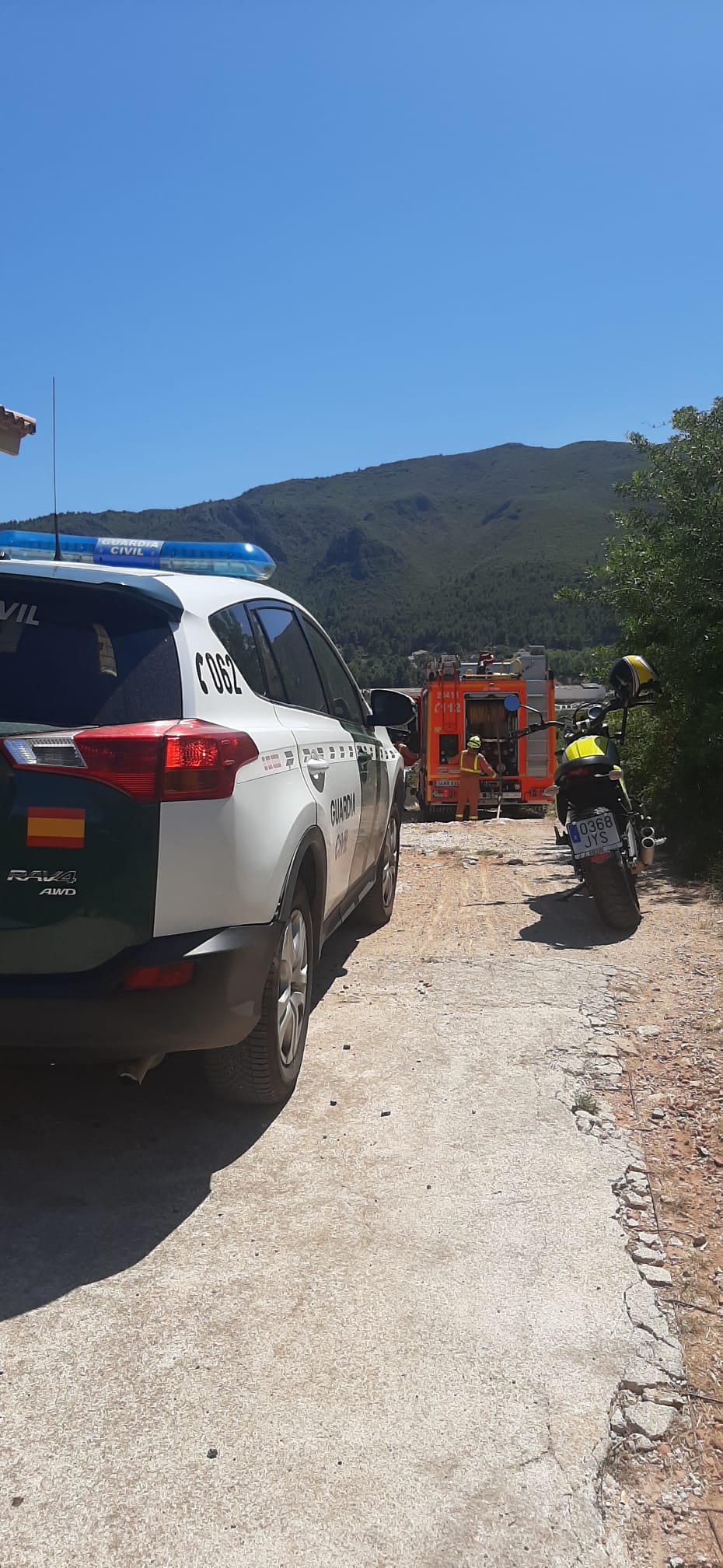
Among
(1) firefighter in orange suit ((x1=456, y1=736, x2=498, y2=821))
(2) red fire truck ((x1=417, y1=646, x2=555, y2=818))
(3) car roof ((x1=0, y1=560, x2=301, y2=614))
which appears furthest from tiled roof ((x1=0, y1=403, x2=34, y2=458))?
(2) red fire truck ((x1=417, y1=646, x2=555, y2=818))

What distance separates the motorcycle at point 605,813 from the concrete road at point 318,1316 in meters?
2.43

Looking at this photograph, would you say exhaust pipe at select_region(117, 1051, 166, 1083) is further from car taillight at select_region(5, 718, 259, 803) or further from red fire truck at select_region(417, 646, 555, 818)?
red fire truck at select_region(417, 646, 555, 818)

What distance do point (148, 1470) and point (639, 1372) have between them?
3.58ft

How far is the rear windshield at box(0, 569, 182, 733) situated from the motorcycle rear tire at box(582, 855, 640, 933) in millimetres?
4314

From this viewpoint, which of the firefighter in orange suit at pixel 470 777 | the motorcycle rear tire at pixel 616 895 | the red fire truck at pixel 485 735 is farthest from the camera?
the red fire truck at pixel 485 735

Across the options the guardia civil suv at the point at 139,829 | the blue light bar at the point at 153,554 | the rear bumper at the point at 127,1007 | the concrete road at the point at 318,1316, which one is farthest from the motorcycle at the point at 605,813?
the rear bumper at the point at 127,1007

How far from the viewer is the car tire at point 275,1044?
11.8ft

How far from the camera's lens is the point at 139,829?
296cm

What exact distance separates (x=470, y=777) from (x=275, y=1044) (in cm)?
1514

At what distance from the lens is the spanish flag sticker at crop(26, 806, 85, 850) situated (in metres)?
2.94

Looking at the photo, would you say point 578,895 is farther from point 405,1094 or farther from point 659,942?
point 405,1094

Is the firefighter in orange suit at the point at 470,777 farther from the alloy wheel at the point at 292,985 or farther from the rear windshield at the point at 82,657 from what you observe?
the rear windshield at the point at 82,657

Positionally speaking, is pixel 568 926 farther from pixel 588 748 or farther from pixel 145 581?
pixel 145 581

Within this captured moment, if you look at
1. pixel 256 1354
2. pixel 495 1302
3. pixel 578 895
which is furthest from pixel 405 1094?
pixel 578 895
